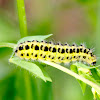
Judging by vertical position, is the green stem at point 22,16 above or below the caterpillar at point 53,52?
above

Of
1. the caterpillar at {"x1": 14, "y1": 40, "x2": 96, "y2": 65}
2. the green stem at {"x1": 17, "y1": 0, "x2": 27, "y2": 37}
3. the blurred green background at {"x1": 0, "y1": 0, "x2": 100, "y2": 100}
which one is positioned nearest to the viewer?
the green stem at {"x1": 17, "y1": 0, "x2": 27, "y2": 37}

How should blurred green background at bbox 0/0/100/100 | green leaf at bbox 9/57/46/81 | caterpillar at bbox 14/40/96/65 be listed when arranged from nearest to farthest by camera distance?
green leaf at bbox 9/57/46/81
caterpillar at bbox 14/40/96/65
blurred green background at bbox 0/0/100/100

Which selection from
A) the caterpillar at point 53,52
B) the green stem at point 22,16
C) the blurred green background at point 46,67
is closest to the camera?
the green stem at point 22,16

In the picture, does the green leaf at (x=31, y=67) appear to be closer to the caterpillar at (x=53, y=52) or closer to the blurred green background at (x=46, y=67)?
the caterpillar at (x=53, y=52)

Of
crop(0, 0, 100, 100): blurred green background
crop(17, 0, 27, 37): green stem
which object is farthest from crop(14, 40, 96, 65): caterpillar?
crop(0, 0, 100, 100): blurred green background

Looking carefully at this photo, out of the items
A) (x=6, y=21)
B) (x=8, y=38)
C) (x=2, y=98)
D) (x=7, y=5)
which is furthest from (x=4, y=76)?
(x=7, y=5)

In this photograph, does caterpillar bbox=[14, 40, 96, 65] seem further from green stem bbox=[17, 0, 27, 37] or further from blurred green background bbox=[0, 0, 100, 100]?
blurred green background bbox=[0, 0, 100, 100]

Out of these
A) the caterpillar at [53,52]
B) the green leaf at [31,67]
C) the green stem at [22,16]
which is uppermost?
the green stem at [22,16]

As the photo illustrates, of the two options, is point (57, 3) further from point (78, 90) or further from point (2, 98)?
point (2, 98)

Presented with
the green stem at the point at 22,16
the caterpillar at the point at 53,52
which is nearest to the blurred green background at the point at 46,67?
the caterpillar at the point at 53,52
